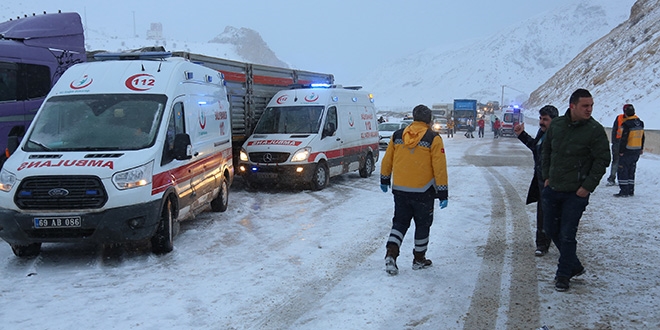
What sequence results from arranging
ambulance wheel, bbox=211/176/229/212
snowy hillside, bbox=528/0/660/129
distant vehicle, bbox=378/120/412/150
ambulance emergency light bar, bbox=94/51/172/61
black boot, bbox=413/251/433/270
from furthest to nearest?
1. snowy hillside, bbox=528/0/660/129
2. distant vehicle, bbox=378/120/412/150
3. ambulance wheel, bbox=211/176/229/212
4. ambulance emergency light bar, bbox=94/51/172/61
5. black boot, bbox=413/251/433/270

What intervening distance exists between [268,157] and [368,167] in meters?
4.14

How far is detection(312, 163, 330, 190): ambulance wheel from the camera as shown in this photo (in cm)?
1244

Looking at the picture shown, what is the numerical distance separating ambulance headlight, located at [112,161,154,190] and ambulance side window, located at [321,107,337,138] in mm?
6410

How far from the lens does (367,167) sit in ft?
50.8

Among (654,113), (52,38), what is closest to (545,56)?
(654,113)

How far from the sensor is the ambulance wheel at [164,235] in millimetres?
7070

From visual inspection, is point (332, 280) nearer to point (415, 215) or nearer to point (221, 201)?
point (415, 215)

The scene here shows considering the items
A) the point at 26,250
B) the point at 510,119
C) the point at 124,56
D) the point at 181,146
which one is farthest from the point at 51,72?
the point at 510,119

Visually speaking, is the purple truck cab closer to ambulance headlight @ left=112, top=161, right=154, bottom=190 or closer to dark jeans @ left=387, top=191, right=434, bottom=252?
ambulance headlight @ left=112, top=161, right=154, bottom=190

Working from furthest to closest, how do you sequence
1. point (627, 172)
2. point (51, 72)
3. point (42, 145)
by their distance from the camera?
1. point (51, 72)
2. point (627, 172)
3. point (42, 145)

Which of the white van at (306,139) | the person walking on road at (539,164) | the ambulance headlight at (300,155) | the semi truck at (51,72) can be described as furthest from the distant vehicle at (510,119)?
the person walking on road at (539,164)

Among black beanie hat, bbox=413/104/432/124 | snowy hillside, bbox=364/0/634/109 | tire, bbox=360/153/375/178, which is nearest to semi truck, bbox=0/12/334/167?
tire, bbox=360/153/375/178

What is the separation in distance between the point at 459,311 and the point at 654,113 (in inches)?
1325

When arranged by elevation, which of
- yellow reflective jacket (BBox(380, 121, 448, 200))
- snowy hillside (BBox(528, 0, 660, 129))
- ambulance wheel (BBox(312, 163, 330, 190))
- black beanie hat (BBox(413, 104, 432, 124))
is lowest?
ambulance wheel (BBox(312, 163, 330, 190))
